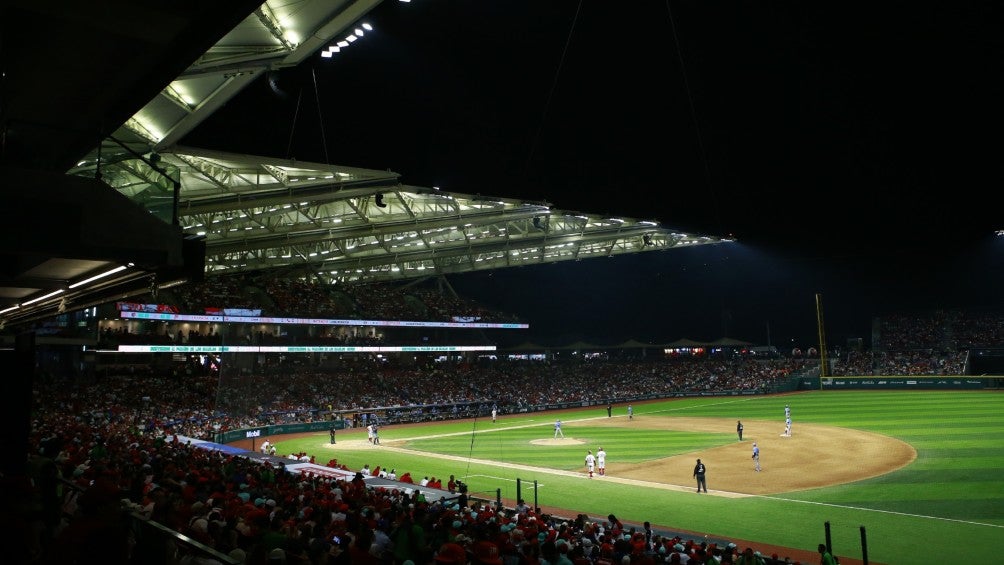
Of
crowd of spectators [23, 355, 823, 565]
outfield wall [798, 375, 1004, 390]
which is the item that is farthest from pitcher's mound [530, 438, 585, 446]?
outfield wall [798, 375, 1004, 390]

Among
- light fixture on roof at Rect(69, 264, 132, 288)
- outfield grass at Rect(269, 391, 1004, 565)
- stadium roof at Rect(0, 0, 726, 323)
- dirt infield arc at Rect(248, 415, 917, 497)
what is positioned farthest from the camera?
dirt infield arc at Rect(248, 415, 917, 497)

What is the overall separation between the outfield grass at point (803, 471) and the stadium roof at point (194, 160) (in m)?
12.4

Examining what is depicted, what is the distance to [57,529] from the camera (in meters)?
5.79

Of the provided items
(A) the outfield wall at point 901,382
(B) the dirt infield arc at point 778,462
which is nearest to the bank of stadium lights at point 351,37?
(B) the dirt infield arc at point 778,462

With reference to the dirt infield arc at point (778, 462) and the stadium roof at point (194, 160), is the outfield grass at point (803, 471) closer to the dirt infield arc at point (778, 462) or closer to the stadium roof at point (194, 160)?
the dirt infield arc at point (778, 462)

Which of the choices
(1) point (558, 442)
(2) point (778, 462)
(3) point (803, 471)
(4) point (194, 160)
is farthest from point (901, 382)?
(4) point (194, 160)

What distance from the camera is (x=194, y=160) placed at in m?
24.6

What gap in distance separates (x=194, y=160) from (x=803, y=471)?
25.9 metres

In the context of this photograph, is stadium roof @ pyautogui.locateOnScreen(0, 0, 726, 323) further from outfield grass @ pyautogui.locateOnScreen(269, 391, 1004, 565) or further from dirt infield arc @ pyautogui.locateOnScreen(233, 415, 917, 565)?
dirt infield arc @ pyautogui.locateOnScreen(233, 415, 917, 565)

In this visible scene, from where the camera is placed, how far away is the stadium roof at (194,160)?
6.09 metres

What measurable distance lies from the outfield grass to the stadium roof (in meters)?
12.4

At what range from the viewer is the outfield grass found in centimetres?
1638

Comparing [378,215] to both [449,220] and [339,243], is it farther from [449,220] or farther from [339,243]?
[339,243]

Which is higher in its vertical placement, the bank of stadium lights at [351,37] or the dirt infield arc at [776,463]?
the bank of stadium lights at [351,37]
